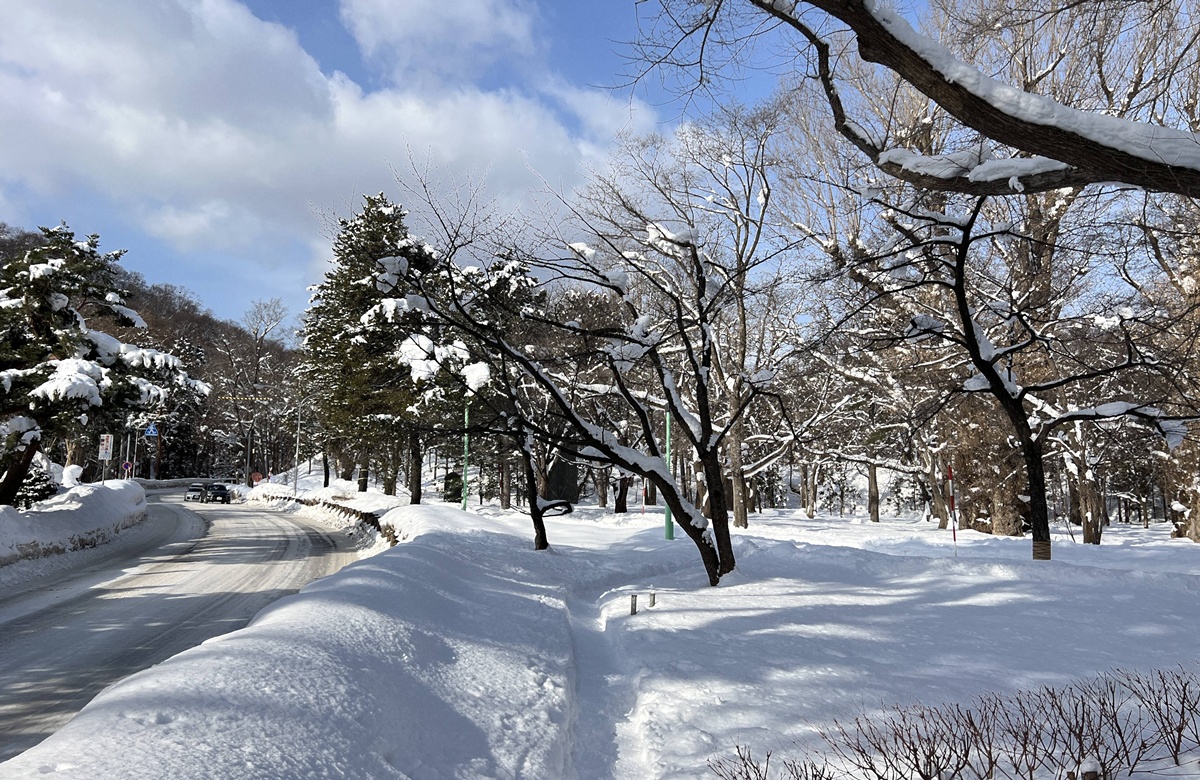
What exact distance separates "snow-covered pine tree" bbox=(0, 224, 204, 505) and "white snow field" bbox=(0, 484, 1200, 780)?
1058 centimetres

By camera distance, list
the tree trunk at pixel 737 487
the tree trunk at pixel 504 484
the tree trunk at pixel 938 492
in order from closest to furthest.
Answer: the tree trunk at pixel 737 487, the tree trunk at pixel 938 492, the tree trunk at pixel 504 484

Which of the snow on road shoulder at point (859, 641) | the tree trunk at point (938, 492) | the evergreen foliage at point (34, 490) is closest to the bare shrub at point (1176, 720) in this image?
the snow on road shoulder at point (859, 641)

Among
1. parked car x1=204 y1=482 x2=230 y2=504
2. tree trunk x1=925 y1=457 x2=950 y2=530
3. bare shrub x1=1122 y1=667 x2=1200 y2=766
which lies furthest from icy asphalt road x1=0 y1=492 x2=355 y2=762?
parked car x1=204 y1=482 x2=230 y2=504

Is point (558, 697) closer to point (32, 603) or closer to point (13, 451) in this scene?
point (32, 603)

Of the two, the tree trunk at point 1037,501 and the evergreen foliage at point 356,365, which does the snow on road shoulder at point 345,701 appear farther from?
the evergreen foliage at point 356,365

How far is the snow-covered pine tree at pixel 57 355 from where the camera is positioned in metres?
15.6

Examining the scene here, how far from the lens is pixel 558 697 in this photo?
5.63 metres

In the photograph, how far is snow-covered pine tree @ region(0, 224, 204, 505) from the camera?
1559cm

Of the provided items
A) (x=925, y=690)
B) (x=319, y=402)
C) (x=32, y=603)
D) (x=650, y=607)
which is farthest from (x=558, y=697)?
(x=319, y=402)

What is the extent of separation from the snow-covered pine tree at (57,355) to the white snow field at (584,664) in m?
10.6

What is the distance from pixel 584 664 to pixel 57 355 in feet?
55.6

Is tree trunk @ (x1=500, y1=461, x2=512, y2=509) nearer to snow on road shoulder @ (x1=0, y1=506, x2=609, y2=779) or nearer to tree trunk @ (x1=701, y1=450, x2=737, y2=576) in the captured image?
tree trunk @ (x1=701, y1=450, x2=737, y2=576)

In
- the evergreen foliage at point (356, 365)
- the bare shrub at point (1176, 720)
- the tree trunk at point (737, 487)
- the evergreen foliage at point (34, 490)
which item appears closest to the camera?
the bare shrub at point (1176, 720)

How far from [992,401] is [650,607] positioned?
1429cm
